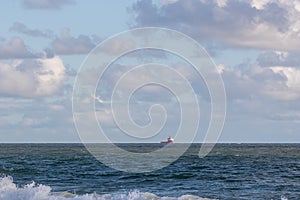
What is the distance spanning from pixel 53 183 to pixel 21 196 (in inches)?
649

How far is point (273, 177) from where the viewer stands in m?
53.8

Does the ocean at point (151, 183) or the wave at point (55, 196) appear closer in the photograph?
the wave at point (55, 196)

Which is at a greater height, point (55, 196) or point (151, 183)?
point (151, 183)

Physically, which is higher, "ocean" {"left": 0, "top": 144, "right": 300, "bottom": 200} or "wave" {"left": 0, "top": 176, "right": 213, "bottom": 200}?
"ocean" {"left": 0, "top": 144, "right": 300, "bottom": 200}

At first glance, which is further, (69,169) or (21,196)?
(69,169)

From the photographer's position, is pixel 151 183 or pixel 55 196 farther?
pixel 151 183

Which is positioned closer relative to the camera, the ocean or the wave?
the wave

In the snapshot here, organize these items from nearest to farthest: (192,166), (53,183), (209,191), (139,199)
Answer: (139,199)
(209,191)
(53,183)
(192,166)

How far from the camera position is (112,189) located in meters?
45.5

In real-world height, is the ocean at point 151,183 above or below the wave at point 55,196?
above

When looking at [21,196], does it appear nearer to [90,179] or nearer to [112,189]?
[112,189]

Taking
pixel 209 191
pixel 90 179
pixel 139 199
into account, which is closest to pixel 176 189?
pixel 209 191

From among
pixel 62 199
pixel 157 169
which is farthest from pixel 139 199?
pixel 157 169

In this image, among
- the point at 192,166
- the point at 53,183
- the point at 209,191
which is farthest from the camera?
the point at 192,166
